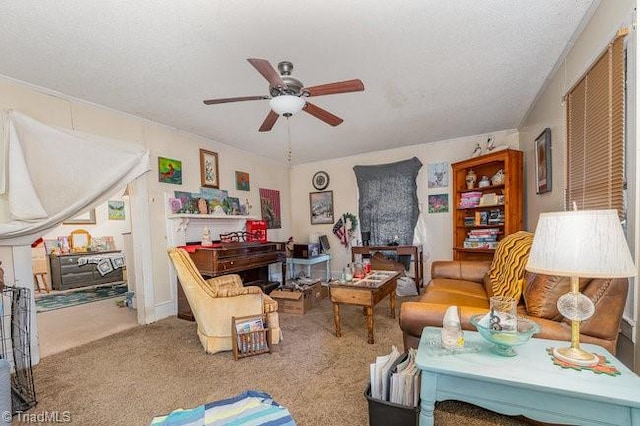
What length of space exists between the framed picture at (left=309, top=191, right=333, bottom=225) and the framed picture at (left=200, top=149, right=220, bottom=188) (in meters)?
1.99

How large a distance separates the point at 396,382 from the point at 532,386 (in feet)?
2.02

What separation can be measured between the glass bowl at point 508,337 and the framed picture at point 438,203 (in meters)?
3.47

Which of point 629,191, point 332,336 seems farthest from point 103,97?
point 629,191

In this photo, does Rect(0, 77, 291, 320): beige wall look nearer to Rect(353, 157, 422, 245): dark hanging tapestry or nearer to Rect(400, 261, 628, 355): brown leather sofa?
Rect(353, 157, 422, 245): dark hanging tapestry

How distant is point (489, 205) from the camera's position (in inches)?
151

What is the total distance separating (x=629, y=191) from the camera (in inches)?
54.9

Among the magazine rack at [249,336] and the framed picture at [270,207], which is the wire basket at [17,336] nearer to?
the magazine rack at [249,336]

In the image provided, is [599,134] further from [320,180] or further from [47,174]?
[320,180]

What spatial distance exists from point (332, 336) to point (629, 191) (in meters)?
2.34

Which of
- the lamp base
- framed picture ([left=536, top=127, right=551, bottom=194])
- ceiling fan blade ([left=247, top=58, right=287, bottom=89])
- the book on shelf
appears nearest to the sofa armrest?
the book on shelf

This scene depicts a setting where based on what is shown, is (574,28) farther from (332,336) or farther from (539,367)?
(332,336)

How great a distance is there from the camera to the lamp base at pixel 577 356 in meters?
1.14

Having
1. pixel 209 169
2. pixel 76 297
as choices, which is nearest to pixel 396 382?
pixel 209 169

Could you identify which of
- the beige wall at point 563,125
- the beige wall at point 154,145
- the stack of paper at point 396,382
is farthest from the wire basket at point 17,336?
the beige wall at point 563,125
